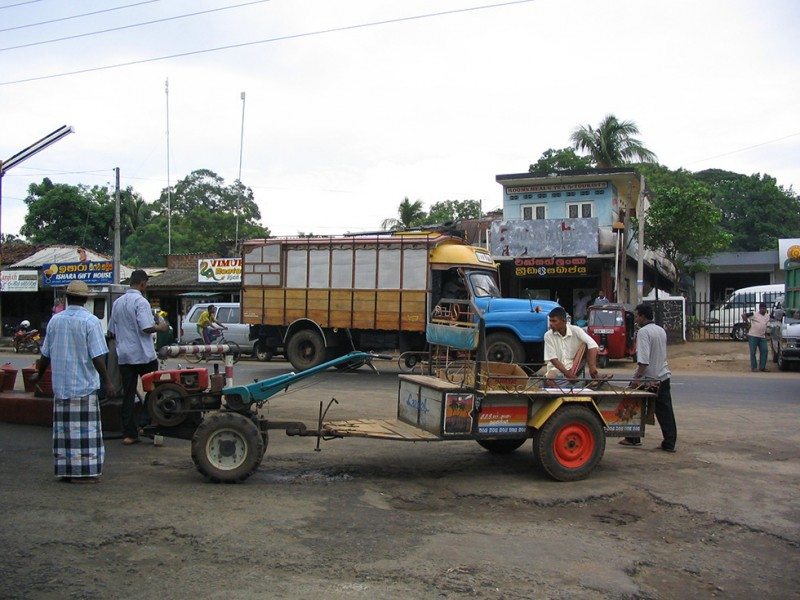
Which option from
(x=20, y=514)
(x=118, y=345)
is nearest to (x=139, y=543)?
(x=20, y=514)

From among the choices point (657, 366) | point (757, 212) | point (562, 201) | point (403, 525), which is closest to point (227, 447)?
point (403, 525)

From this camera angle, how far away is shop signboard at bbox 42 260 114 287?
30.0 metres

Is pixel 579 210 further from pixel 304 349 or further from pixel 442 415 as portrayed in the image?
pixel 442 415

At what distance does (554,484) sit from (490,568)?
2.32 m

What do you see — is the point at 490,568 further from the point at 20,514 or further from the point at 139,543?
the point at 20,514

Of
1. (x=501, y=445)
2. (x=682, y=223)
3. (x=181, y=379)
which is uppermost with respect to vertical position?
(x=682, y=223)

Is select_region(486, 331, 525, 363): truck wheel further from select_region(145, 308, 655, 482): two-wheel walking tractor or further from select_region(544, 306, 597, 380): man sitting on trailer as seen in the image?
select_region(145, 308, 655, 482): two-wheel walking tractor

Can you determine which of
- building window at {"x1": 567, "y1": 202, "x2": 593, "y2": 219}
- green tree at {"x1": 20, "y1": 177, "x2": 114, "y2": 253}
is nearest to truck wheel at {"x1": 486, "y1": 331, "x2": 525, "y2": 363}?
building window at {"x1": 567, "y1": 202, "x2": 593, "y2": 219}

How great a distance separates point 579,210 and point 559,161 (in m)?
14.9

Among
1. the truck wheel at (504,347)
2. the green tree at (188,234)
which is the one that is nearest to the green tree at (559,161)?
the green tree at (188,234)

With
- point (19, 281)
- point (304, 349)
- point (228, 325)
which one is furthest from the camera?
point (19, 281)

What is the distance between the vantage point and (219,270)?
29.6 m

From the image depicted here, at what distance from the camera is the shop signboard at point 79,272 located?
2997 cm

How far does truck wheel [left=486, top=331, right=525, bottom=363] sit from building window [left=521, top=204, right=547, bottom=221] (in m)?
15.6
